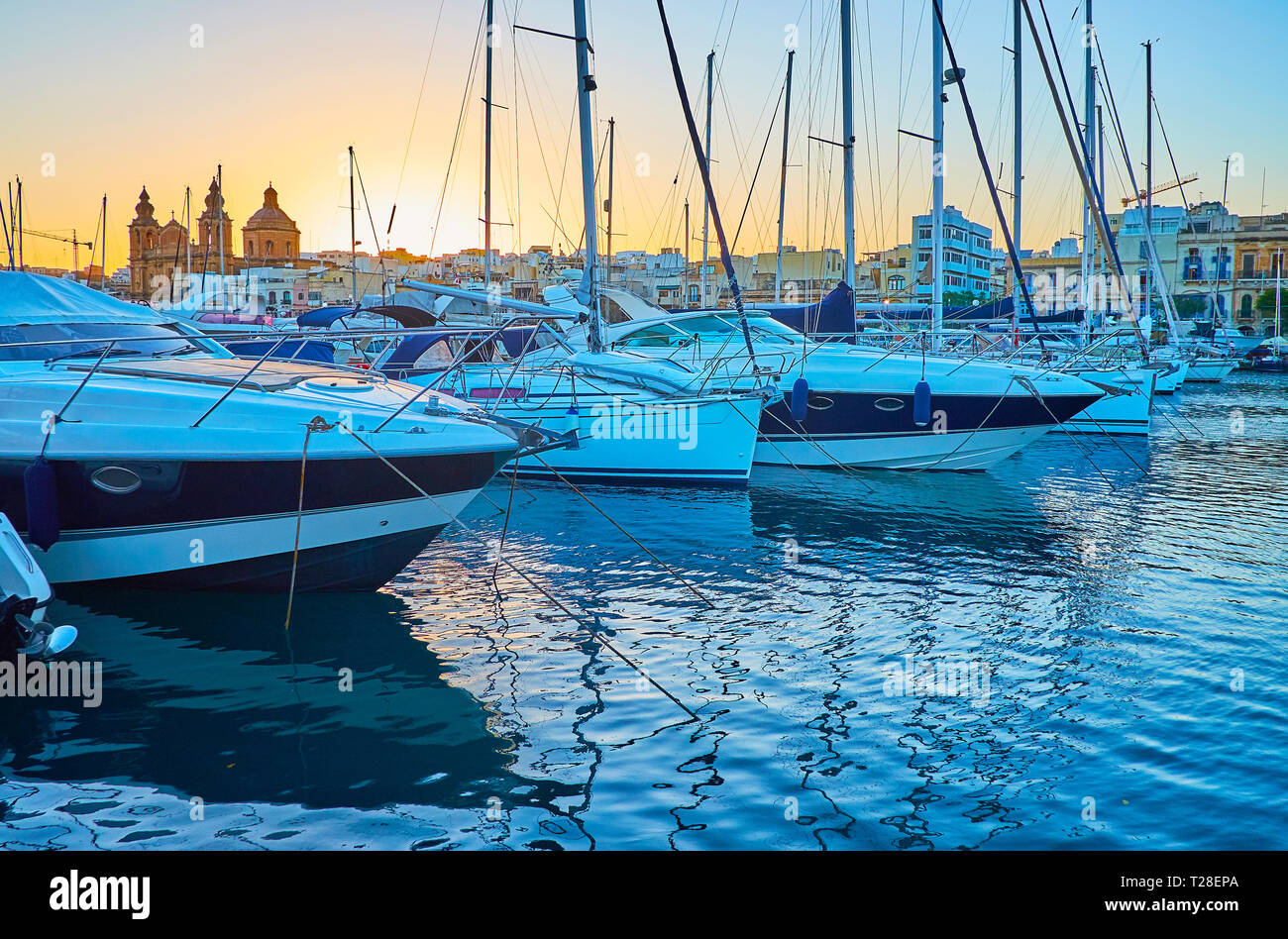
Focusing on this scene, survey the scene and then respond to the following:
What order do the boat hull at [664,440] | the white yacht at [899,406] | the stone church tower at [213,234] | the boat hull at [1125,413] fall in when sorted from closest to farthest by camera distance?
the boat hull at [664,440], the white yacht at [899,406], the boat hull at [1125,413], the stone church tower at [213,234]

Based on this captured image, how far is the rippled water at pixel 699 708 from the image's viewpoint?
4395 millimetres

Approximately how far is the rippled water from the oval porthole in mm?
1044

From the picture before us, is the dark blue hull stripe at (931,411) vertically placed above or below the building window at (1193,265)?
below

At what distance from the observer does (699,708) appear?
5691 millimetres

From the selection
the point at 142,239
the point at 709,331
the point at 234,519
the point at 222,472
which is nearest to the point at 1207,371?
the point at 709,331

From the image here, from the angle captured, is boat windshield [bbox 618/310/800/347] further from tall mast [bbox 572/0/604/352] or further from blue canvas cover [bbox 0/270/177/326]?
blue canvas cover [bbox 0/270/177/326]

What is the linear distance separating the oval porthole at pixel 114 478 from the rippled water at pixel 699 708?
1.04 metres

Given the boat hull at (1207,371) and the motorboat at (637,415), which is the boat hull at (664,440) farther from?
the boat hull at (1207,371)

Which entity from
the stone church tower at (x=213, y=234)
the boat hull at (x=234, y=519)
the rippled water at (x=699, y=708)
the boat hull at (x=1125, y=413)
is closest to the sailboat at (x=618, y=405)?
the rippled water at (x=699, y=708)

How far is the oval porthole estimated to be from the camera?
21.7 feet

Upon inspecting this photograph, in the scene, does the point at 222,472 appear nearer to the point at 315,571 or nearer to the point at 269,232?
the point at 315,571

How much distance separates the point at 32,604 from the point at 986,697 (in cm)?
557

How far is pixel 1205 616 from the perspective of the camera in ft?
25.1

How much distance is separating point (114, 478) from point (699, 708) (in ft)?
13.8
